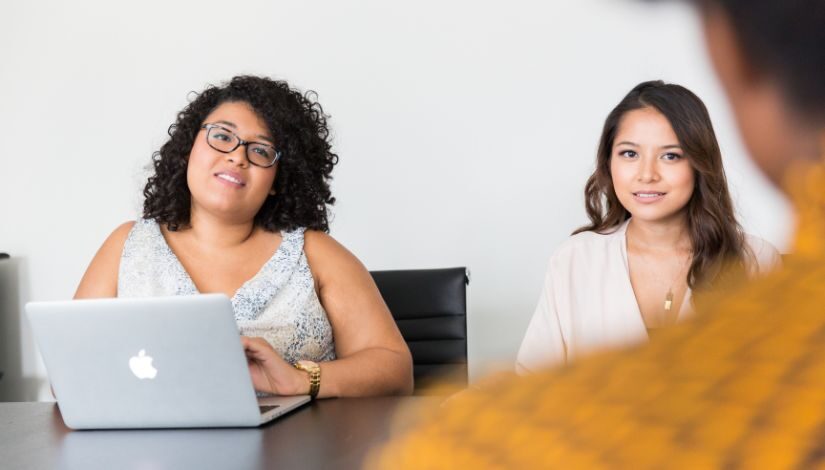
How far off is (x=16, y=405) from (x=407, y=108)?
168cm

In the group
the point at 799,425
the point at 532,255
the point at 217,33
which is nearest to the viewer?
the point at 799,425

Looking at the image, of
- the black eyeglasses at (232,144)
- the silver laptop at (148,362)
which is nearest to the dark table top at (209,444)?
the silver laptop at (148,362)

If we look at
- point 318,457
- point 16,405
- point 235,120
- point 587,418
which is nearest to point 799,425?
point 587,418

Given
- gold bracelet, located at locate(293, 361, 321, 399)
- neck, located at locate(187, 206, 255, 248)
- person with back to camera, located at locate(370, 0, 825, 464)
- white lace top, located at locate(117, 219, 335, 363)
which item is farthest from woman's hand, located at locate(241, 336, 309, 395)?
person with back to camera, located at locate(370, 0, 825, 464)

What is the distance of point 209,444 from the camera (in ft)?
3.66

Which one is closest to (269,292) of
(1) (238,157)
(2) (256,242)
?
(2) (256,242)

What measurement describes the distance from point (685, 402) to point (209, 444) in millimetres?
1104

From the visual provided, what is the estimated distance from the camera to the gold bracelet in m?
1.49

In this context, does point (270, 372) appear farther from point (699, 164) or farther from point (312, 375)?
point (699, 164)

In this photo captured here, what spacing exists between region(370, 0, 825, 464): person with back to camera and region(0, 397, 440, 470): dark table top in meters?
0.85

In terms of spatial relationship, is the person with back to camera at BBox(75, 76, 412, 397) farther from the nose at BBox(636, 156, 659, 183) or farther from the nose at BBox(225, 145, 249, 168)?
the nose at BBox(636, 156, 659, 183)

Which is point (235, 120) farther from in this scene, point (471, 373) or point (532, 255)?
point (471, 373)

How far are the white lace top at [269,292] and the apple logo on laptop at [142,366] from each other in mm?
539

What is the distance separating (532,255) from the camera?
112 inches
